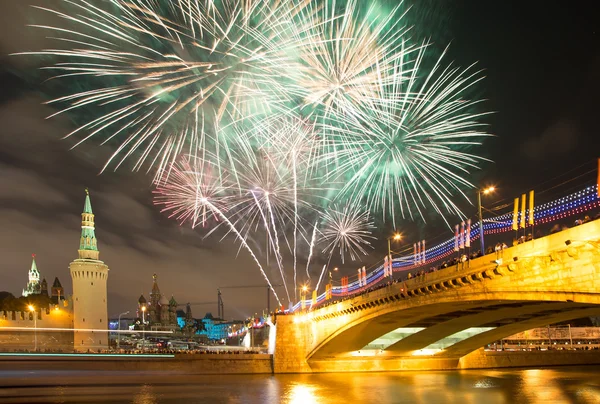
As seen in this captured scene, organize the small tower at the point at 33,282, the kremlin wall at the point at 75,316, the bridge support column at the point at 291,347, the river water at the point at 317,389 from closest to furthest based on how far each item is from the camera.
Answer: the river water at the point at 317,389
the bridge support column at the point at 291,347
the kremlin wall at the point at 75,316
the small tower at the point at 33,282

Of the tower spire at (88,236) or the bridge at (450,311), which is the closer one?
the bridge at (450,311)

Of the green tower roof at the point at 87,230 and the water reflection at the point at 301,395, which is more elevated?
the green tower roof at the point at 87,230

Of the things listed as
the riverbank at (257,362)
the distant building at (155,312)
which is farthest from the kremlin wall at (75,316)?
the distant building at (155,312)

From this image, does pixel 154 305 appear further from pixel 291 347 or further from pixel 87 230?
pixel 291 347

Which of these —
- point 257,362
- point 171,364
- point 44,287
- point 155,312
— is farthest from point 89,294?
point 155,312

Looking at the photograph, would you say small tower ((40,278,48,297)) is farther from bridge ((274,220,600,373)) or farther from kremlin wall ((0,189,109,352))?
bridge ((274,220,600,373))

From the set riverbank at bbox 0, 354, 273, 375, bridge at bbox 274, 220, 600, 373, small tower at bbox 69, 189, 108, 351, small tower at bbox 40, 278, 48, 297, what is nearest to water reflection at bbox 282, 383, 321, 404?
bridge at bbox 274, 220, 600, 373

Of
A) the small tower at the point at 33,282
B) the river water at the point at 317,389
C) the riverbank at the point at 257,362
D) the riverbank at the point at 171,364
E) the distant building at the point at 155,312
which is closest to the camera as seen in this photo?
the river water at the point at 317,389

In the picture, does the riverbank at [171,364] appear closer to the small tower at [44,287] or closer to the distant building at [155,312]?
the small tower at [44,287]
